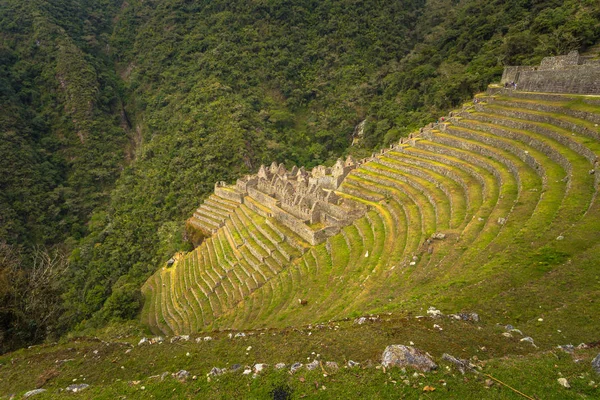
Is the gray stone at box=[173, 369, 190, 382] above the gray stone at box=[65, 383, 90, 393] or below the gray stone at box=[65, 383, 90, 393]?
above

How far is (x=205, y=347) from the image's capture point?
8.25m

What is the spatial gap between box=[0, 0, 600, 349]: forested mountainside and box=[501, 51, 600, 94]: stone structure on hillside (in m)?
7.49

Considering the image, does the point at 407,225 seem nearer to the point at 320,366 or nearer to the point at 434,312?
the point at 434,312

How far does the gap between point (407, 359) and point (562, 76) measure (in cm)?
2331

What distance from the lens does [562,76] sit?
→ 67.8 feet

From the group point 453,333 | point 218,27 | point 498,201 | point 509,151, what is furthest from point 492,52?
point 218,27

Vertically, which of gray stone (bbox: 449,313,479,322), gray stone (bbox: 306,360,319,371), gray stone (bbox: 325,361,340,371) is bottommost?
gray stone (bbox: 449,313,479,322)

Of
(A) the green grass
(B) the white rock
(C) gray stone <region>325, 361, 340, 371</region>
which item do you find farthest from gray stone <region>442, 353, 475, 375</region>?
(C) gray stone <region>325, 361, 340, 371</region>

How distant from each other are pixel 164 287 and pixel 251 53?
194 ft

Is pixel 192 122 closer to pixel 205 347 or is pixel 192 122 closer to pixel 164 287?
pixel 164 287

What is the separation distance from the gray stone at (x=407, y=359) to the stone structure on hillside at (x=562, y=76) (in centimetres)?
2128

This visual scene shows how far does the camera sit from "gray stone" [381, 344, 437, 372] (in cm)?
560

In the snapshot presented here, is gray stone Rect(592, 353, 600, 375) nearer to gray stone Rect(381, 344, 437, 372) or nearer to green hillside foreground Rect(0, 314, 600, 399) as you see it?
green hillside foreground Rect(0, 314, 600, 399)

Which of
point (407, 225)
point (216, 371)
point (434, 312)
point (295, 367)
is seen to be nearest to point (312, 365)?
point (295, 367)
